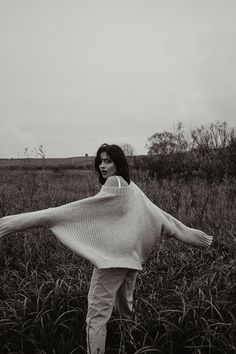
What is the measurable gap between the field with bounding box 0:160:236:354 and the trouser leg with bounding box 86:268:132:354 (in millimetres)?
340

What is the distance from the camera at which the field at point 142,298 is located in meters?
2.69

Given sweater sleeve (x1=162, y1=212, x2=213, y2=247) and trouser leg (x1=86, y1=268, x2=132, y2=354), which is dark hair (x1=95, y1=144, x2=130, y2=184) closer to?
sweater sleeve (x1=162, y1=212, x2=213, y2=247)

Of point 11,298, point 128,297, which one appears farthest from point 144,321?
point 11,298

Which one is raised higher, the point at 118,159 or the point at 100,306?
the point at 118,159

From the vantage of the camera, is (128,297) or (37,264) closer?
(128,297)

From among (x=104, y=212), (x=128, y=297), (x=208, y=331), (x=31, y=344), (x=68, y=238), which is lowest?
(x=31, y=344)

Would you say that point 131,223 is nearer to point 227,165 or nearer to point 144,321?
point 144,321

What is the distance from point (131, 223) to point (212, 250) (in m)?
2.52

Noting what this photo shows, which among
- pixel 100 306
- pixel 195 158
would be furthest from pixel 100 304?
pixel 195 158

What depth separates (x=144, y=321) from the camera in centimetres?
287

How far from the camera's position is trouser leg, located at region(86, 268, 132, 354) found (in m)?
2.23

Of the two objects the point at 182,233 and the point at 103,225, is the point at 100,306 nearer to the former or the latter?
the point at 103,225

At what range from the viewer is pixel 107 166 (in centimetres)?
243

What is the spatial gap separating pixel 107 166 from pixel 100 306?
973mm
